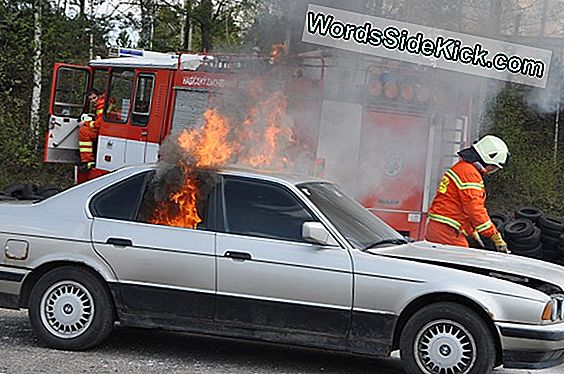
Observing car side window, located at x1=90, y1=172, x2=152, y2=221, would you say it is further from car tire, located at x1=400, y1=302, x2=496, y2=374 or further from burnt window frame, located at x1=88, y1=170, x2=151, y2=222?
car tire, located at x1=400, y1=302, x2=496, y2=374

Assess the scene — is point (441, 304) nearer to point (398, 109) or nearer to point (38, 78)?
point (398, 109)

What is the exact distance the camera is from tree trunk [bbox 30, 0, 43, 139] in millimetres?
19094

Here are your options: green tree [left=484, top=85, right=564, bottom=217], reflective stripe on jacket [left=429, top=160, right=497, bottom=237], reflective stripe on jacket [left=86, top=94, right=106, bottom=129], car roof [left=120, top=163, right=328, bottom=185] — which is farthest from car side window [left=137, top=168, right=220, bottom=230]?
green tree [left=484, top=85, right=564, bottom=217]

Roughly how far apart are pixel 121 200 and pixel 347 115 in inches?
205

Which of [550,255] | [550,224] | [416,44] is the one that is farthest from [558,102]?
[550,255]

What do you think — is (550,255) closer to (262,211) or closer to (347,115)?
(347,115)

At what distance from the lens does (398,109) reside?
11.7m

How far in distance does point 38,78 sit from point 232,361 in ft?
45.5

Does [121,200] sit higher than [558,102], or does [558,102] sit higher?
[558,102]

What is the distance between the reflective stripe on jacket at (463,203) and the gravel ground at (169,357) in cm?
152

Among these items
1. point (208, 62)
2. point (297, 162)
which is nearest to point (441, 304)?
point (297, 162)

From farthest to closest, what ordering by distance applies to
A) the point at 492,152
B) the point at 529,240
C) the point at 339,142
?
the point at 529,240 → the point at 339,142 → the point at 492,152

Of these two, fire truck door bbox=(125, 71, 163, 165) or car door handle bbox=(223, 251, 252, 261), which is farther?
fire truck door bbox=(125, 71, 163, 165)

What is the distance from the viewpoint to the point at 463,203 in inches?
324
